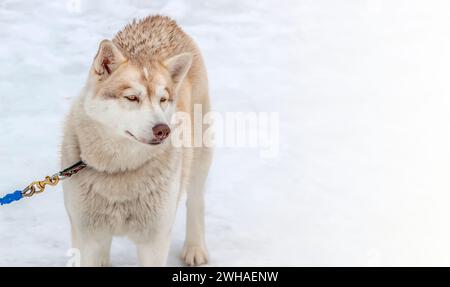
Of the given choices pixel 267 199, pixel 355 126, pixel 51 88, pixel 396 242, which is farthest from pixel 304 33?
pixel 396 242

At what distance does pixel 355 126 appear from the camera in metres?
7.48

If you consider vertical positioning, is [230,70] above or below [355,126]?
above

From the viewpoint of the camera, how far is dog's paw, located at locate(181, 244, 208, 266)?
5.00 meters

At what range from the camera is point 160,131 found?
3725 millimetres

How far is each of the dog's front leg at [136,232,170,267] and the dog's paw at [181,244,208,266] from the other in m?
0.82

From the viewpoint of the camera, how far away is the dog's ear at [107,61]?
393 centimetres

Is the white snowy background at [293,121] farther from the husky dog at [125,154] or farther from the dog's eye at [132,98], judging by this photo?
the dog's eye at [132,98]

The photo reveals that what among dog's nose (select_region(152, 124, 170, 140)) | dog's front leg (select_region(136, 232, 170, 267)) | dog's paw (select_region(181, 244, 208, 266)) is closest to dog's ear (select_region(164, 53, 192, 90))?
dog's nose (select_region(152, 124, 170, 140))

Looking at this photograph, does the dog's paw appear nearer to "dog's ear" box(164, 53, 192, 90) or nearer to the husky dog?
the husky dog

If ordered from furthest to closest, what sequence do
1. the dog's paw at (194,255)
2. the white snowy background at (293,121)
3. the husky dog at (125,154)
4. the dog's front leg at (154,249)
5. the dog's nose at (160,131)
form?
the white snowy background at (293,121), the dog's paw at (194,255), the dog's front leg at (154,249), the husky dog at (125,154), the dog's nose at (160,131)

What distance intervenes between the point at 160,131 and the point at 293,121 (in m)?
3.93

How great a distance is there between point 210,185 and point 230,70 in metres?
2.76

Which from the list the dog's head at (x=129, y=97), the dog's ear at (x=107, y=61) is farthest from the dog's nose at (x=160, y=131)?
the dog's ear at (x=107, y=61)

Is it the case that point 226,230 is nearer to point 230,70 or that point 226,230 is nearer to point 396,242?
point 396,242
